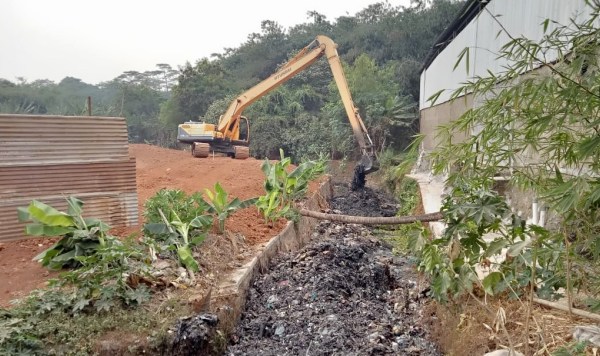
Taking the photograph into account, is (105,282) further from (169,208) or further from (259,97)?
(259,97)

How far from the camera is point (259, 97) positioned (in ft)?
47.7

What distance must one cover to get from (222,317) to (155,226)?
1466mm

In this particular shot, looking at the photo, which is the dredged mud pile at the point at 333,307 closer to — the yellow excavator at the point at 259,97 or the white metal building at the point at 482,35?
the white metal building at the point at 482,35

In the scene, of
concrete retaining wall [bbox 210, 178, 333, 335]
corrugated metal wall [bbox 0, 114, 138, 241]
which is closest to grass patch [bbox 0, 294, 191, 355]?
concrete retaining wall [bbox 210, 178, 333, 335]

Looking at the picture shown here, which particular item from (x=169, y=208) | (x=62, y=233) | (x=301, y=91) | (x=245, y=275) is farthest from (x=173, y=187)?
(x=301, y=91)

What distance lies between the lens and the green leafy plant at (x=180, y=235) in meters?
4.82

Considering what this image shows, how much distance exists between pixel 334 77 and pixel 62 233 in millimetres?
9822

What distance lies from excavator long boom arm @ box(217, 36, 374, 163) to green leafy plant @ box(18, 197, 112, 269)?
28.1 feet

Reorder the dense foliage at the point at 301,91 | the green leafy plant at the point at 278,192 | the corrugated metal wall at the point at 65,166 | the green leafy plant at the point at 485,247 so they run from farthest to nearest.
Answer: the dense foliage at the point at 301,91, the green leafy plant at the point at 278,192, the corrugated metal wall at the point at 65,166, the green leafy plant at the point at 485,247

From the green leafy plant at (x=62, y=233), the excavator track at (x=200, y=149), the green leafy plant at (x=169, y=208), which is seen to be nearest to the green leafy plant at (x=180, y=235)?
the green leafy plant at (x=169, y=208)

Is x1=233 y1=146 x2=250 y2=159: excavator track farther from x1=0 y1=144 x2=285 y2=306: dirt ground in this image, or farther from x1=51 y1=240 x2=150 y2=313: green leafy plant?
x1=51 y1=240 x2=150 y2=313: green leafy plant

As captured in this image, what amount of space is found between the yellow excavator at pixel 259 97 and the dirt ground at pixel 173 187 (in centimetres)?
102

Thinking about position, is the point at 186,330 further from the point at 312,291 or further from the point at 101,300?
the point at 312,291

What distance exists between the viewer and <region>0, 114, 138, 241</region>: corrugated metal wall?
496cm
